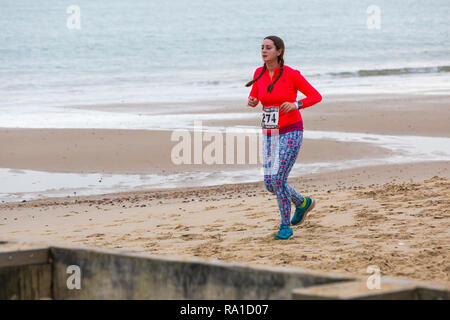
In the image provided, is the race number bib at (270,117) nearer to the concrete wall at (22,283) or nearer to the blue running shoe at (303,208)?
the blue running shoe at (303,208)

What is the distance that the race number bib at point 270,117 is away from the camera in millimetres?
6699

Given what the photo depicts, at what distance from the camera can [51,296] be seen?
470 centimetres

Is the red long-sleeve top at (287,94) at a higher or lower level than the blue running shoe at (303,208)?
higher

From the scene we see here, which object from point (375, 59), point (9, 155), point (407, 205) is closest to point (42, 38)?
point (375, 59)

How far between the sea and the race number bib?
5.68 m

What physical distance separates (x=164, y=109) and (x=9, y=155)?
803cm

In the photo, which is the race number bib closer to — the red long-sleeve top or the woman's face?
the red long-sleeve top

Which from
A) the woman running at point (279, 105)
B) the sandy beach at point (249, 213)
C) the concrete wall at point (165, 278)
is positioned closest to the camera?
the concrete wall at point (165, 278)

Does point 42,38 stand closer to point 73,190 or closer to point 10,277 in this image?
point 73,190

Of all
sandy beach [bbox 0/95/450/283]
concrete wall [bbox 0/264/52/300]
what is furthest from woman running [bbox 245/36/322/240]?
concrete wall [bbox 0/264/52/300]

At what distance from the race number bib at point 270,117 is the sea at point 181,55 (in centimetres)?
568

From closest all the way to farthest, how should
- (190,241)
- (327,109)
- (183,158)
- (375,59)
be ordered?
(190,241)
(183,158)
(327,109)
(375,59)

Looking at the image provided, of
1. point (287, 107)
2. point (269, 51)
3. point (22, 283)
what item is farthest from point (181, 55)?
point (22, 283)

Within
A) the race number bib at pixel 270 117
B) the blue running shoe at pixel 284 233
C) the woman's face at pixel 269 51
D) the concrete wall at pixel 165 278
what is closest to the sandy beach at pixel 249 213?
the blue running shoe at pixel 284 233
